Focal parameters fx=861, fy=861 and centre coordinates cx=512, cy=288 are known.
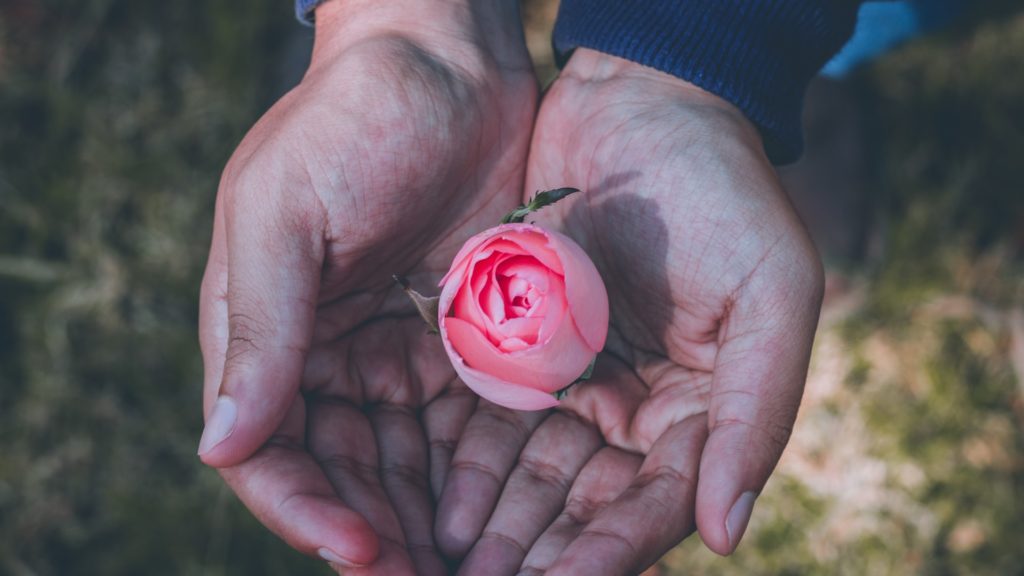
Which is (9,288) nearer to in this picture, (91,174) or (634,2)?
(91,174)

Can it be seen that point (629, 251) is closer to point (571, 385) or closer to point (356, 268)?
point (571, 385)

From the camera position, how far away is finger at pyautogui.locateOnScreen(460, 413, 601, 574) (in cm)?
183

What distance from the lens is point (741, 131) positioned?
7.14 ft

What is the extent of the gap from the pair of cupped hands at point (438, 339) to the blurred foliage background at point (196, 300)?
1.15 metres

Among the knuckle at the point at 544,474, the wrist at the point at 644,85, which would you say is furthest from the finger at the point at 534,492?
the wrist at the point at 644,85

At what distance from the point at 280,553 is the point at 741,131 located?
6.72ft

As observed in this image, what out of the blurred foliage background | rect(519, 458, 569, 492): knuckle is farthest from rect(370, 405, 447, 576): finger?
the blurred foliage background

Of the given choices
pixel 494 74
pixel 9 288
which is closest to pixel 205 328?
pixel 494 74

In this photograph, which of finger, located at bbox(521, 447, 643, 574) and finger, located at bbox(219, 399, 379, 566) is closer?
finger, located at bbox(219, 399, 379, 566)

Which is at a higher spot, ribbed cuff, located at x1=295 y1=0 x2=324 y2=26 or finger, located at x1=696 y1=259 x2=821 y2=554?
ribbed cuff, located at x1=295 y1=0 x2=324 y2=26

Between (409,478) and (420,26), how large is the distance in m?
1.22

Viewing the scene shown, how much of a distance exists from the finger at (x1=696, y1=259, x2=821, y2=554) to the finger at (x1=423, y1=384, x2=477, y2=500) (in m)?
0.61

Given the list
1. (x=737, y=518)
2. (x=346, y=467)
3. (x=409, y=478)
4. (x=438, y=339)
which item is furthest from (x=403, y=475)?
(x=737, y=518)

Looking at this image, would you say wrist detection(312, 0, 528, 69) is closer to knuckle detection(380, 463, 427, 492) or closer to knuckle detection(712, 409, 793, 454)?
knuckle detection(380, 463, 427, 492)
